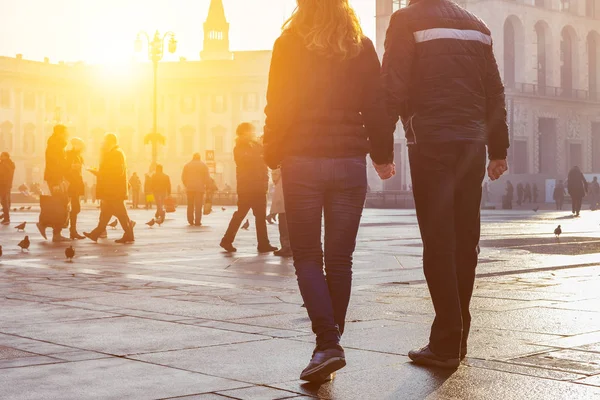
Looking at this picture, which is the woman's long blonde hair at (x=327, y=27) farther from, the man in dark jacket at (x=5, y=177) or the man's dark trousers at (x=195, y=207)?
the man in dark jacket at (x=5, y=177)

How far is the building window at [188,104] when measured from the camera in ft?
320

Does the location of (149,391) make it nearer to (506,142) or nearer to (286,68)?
(286,68)

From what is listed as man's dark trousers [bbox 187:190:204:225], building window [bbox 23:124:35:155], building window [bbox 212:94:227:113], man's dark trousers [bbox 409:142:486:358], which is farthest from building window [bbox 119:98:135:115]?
man's dark trousers [bbox 409:142:486:358]

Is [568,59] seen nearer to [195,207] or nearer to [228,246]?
[195,207]

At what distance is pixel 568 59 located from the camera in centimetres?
8000

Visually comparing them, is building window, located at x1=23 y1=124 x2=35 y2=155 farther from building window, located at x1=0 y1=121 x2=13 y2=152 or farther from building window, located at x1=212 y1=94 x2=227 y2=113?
building window, located at x1=212 y1=94 x2=227 y2=113

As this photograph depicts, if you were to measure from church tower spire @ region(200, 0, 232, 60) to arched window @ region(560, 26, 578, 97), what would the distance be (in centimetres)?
4403

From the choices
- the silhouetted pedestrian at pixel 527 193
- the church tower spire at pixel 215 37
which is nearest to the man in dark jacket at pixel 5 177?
the silhouetted pedestrian at pixel 527 193

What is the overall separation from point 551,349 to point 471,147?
3.45 ft

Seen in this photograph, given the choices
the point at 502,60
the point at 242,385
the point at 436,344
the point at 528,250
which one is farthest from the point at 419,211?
the point at 502,60

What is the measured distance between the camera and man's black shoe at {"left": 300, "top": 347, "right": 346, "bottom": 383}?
14.4 feet

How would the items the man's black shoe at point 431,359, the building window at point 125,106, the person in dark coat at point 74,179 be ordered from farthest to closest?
1. the building window at point 125,106
2. the person in dark coat at point 74,179
3. the man's black shoe at point 431,359

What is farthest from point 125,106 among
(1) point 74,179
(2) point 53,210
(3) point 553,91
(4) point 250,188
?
(4) point 250,188

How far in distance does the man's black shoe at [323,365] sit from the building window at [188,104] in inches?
3699
